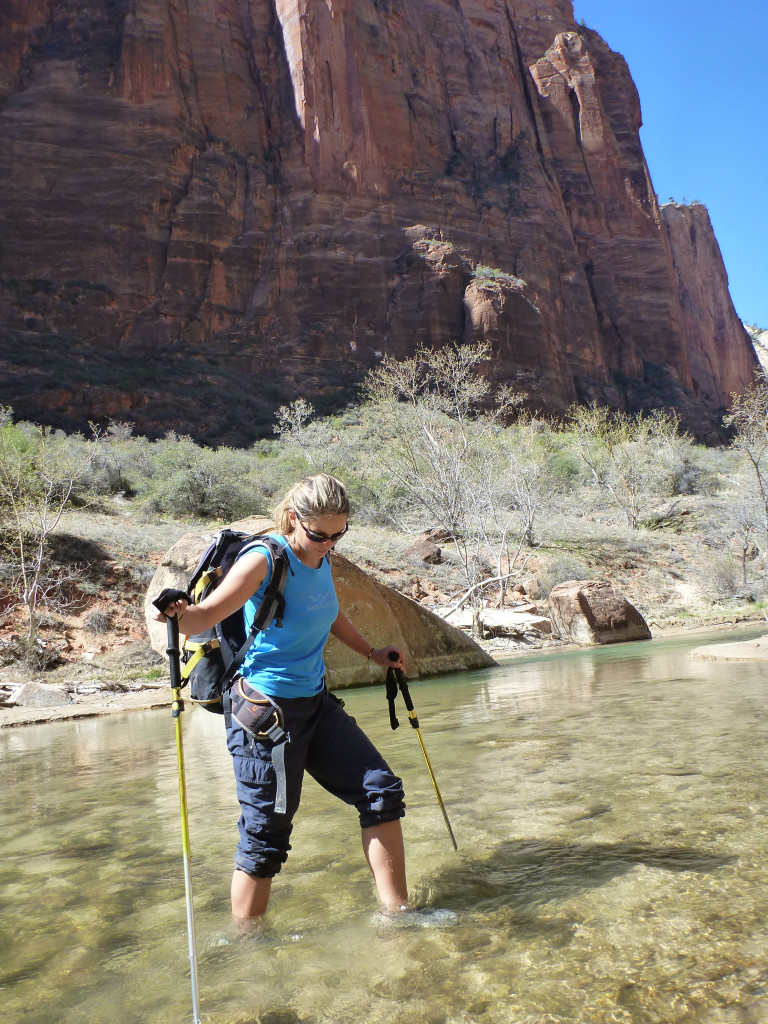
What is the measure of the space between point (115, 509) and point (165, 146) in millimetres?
43117

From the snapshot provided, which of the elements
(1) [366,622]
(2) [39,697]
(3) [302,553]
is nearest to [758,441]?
(1) [366,622]

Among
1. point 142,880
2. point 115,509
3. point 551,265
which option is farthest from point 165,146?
point 142,880

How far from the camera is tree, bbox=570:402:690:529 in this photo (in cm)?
3297

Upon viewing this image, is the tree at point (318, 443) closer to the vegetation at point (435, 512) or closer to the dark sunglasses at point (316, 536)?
the vegetation at point (435, 512)

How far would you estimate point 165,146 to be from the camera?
58188 millimetres

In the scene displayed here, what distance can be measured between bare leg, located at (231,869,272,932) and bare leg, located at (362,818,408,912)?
371mm

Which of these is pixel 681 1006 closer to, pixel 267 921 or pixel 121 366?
pixel 267 921

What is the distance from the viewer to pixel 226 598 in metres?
2.50

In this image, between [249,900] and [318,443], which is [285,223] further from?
[249,900]

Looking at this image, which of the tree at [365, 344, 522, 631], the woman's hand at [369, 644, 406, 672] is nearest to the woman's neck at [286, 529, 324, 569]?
the woman's hand at [369, 644, 406, 672]

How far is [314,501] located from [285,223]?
61.3 m

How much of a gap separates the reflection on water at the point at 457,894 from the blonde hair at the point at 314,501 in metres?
1.36

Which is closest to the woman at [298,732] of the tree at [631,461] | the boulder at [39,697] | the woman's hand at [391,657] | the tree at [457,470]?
the woman's hand at [391,657]

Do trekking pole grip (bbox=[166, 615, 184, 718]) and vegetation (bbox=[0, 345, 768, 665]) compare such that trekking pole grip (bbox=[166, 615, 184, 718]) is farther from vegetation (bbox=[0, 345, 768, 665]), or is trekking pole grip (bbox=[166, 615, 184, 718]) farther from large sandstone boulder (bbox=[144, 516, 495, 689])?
vegetation (bbox=[0, 345, 768, 665])
